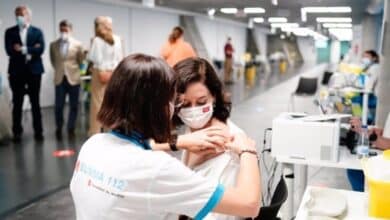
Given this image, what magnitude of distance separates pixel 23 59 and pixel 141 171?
4.48 metres

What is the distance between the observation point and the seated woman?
1500 millimetres

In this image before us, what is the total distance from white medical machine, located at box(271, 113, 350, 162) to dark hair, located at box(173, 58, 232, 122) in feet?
2.56

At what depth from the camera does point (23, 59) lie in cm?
488

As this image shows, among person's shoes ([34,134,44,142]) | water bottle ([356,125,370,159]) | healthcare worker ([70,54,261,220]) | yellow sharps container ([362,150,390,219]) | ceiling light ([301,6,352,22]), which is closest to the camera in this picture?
healthcare worker ([70,54,261,220])

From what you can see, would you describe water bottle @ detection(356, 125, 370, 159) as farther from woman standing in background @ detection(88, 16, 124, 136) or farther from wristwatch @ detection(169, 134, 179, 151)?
woman standing in background @ detection(88, 16, 124, 136)

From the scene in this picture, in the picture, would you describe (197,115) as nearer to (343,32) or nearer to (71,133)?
(71,133)

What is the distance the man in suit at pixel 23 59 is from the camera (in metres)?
4.85

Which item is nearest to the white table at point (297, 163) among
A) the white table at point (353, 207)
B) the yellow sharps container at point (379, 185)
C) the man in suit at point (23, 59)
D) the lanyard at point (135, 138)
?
the white table at point (353, 207)

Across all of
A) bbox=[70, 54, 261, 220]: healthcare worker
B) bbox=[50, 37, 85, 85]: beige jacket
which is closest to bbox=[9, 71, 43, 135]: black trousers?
bbox=[50, 37, 85, 85]: beige jacket

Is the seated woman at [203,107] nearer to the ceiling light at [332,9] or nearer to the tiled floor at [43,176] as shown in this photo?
the tiled floor at [43,176]

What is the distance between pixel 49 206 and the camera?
120 inches

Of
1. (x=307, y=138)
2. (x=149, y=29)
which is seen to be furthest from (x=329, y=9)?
(x=307, y=138)

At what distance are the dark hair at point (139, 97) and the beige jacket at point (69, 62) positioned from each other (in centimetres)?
446

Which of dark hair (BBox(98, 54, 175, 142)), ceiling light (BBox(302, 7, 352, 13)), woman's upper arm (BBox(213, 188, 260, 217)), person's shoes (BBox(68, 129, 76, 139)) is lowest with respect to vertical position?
person's shoes (BBox(68, 129, 76, 139))
